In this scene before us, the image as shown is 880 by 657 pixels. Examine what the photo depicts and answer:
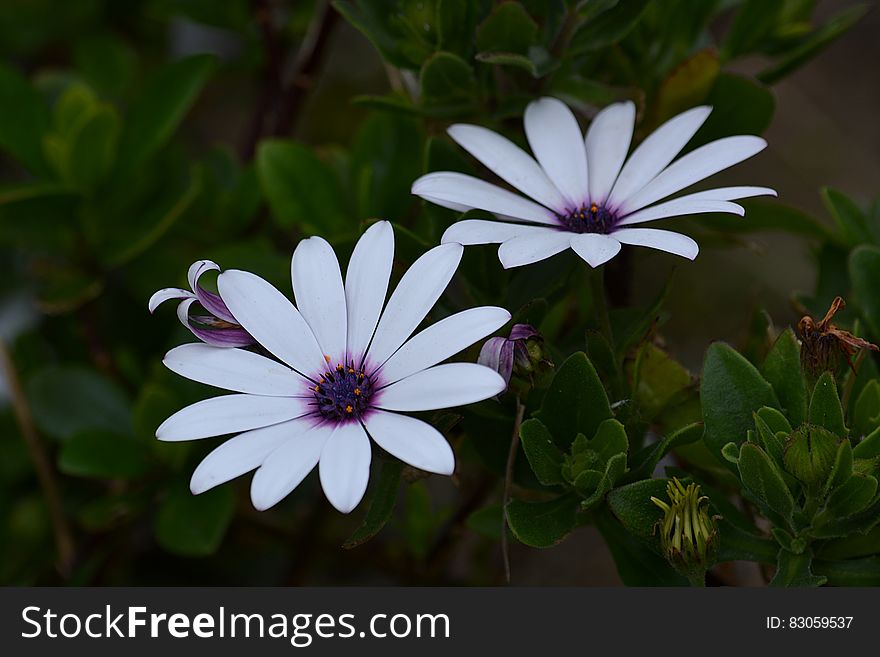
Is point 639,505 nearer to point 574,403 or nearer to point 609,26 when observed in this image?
point 574,403

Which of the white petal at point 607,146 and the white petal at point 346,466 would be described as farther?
the white petal at point 607,146

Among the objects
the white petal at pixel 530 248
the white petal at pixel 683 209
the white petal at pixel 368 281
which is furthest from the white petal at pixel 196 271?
the white petal at pixel 683 209

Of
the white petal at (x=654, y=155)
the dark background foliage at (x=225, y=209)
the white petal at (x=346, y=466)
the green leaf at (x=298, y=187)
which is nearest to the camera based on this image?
the white petal at (x=346, y=466)

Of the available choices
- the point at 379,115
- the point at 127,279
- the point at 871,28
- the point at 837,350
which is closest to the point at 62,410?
the point at 127,279

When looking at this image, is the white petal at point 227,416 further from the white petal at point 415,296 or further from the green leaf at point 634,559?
the green leaf at point 634,559

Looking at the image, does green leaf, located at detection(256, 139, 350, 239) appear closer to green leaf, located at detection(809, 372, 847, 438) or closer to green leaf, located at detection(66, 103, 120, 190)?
green leaf, located at detection(66, 103, 120, 190)

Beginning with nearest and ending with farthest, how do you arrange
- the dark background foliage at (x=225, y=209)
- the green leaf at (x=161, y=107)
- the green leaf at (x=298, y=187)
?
the dark background foliage at (x=225, y=209) → the green leaf at (x=298, y=187) → the green leaf at (x=161, y=107)
